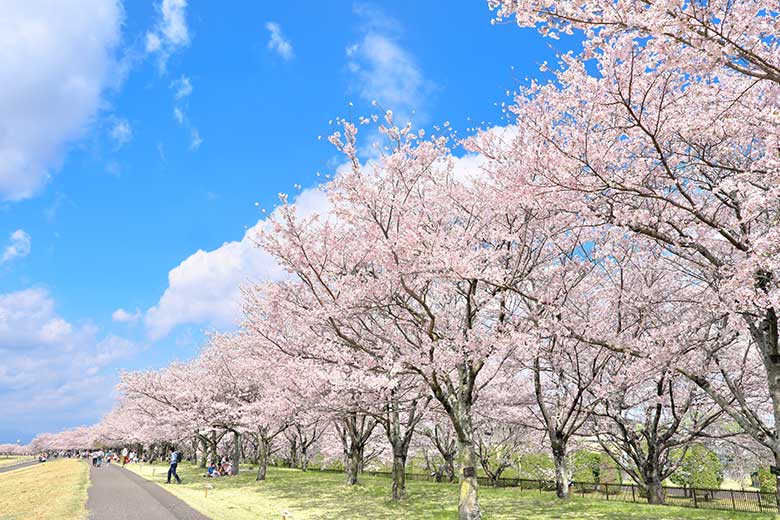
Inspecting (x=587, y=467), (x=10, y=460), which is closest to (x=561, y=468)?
(x=587, y=467)

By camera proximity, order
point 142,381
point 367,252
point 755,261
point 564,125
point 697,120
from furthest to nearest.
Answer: point 142,381 → point 367,252 → point 564,125 → point 697,120 → point 755,261

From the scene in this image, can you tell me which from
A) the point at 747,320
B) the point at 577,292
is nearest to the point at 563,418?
the point at 577,292

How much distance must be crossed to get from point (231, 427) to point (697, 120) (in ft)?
118

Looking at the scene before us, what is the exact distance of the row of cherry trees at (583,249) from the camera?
7.85m

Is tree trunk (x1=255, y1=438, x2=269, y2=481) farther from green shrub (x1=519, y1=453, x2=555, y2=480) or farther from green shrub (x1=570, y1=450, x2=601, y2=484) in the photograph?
green shrub (x1=570, y1=450, x2=601, y2=484)

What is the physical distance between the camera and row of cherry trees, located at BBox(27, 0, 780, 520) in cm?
785

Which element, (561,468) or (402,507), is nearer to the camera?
(402,507)

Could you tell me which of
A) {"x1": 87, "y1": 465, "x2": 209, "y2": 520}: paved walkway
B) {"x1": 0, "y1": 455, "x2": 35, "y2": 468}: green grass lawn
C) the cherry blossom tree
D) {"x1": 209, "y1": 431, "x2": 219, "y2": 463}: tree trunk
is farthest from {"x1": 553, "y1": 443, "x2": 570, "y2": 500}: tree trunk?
{"x1": 0, "y1": 455, "x2": 35, "y2": 468}: green grass lawn

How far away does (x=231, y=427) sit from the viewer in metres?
36.4

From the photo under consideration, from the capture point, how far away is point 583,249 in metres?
16.8

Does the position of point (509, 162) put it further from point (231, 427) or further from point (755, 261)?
point (231, 427)

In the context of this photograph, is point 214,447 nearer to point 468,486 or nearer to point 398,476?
point 398,476

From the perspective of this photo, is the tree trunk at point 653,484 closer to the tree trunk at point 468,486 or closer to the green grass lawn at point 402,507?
the green grass lawn at point 402,507

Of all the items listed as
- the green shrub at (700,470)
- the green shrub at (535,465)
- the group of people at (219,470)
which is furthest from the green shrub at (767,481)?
the group of people at (219,470)
